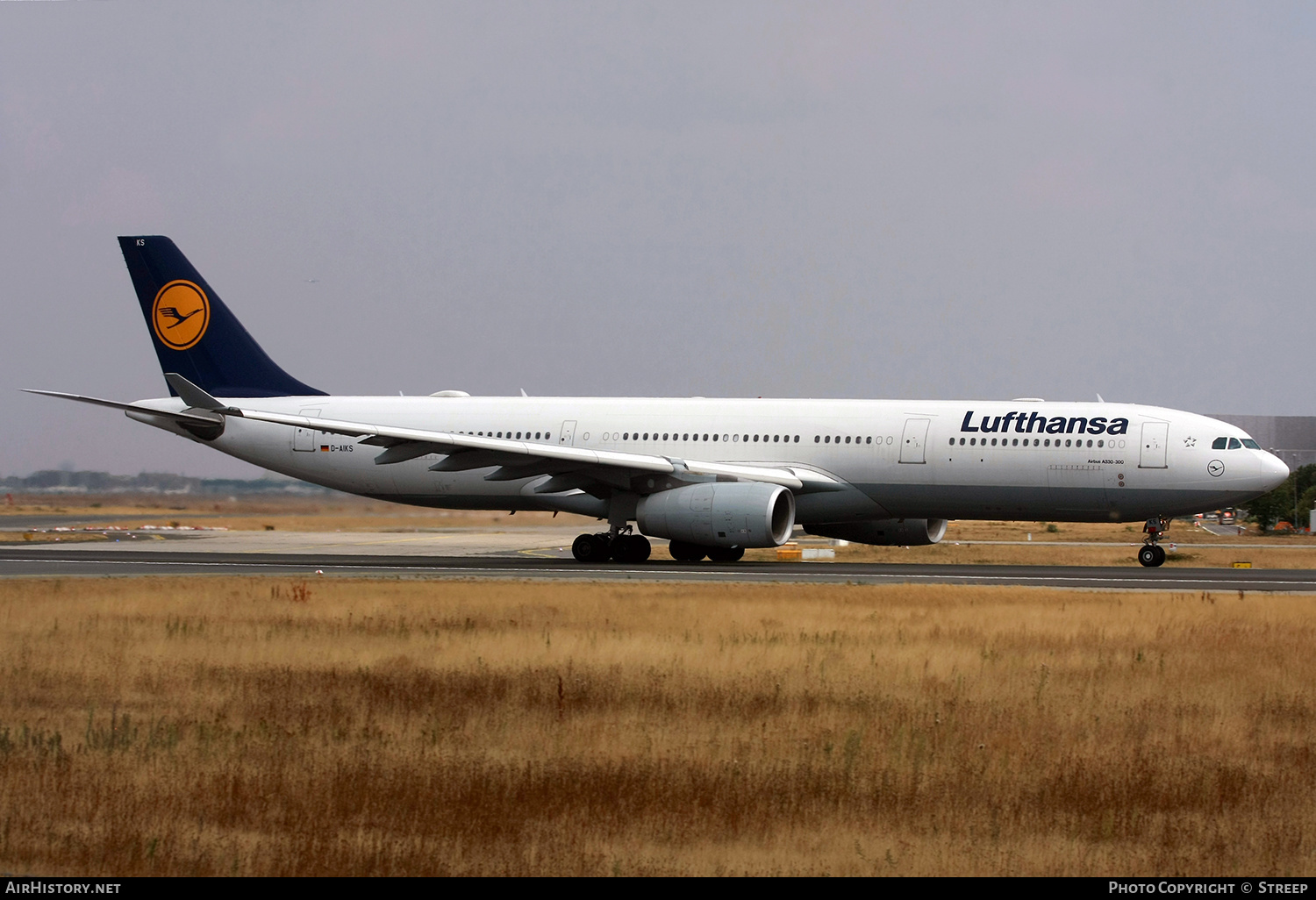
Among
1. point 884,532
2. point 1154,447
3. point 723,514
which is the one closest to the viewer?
point 723,514

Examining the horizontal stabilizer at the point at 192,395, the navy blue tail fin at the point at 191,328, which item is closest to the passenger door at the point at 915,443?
the horizontal stabilizer at the point at 192,395

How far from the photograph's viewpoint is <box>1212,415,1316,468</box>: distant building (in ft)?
459

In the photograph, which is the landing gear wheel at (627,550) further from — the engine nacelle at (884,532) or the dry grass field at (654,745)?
the dry grass field at (654,745)

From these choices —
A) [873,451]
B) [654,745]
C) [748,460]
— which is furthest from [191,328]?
[654,745]

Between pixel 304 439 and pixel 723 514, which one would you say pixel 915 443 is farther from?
pixel 304 439

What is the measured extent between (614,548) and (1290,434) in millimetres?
128943

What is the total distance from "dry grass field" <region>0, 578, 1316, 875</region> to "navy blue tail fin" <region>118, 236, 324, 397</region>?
20.0m

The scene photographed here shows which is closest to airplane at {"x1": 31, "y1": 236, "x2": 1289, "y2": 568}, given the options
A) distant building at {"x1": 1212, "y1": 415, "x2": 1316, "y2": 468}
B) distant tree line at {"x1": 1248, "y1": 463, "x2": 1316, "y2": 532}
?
distant tree line at {"x1": 1248, "y1": 463, "x2": 1316, "y2": 532}

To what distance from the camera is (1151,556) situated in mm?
29203

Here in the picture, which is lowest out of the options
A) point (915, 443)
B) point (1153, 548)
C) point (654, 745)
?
point (654, 745)

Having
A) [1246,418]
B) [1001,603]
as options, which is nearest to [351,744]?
[1001,603]

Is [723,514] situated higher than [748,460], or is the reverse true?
[748,460]

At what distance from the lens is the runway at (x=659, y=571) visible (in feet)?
79.6

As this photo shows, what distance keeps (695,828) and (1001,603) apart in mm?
12271
